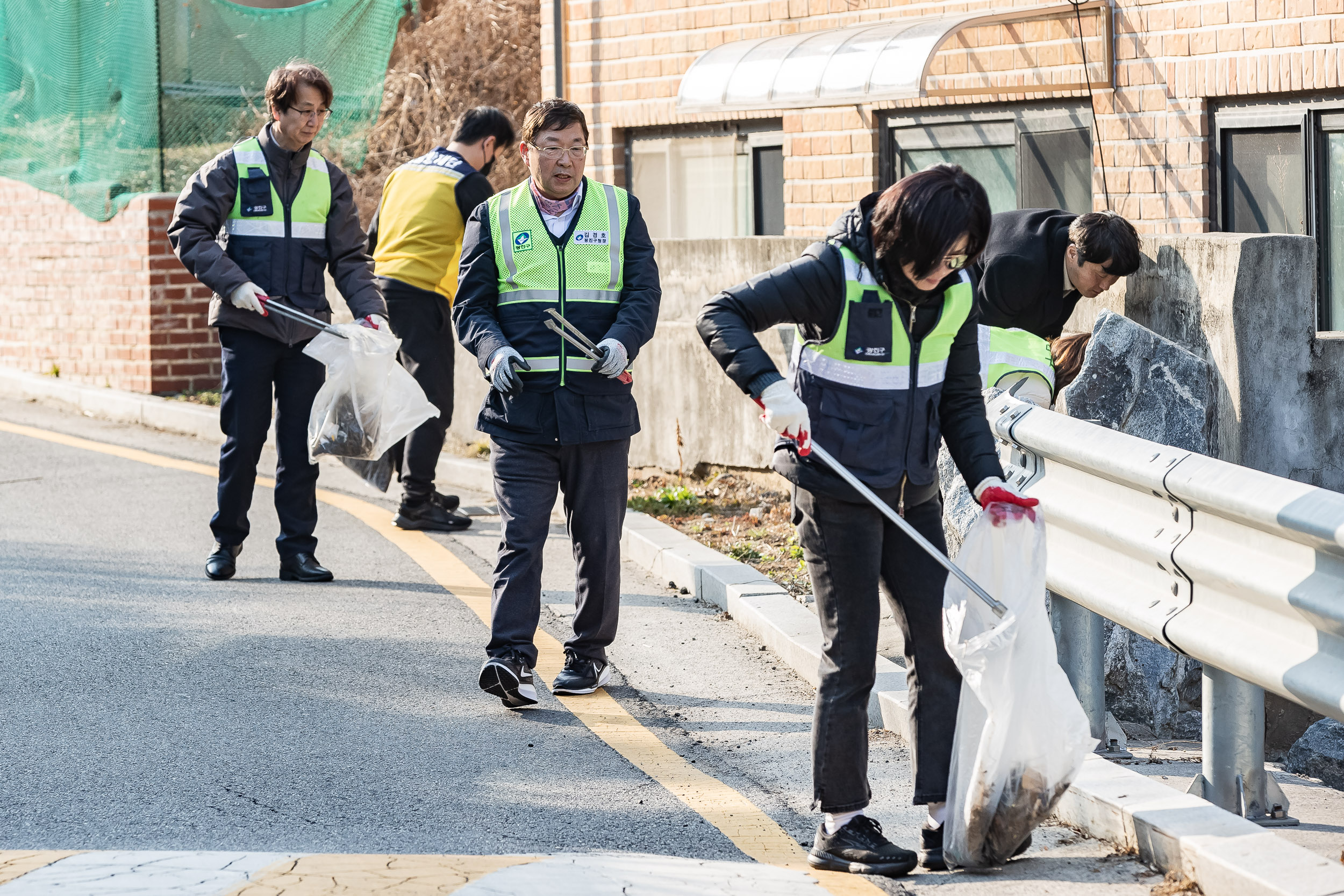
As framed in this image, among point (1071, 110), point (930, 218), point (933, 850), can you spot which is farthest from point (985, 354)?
point (1071, 110)

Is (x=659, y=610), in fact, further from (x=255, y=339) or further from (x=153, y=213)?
(x=153, y=213)

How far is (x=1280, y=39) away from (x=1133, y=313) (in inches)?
109

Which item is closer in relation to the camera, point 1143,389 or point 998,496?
point 998,496

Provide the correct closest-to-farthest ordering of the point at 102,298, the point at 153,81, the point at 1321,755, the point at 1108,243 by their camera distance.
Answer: the point at 1321,755 → the point at 1108,243 → the point at 153,81 → the point at 102,298

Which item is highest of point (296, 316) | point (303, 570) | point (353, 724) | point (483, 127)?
point (483, 127)

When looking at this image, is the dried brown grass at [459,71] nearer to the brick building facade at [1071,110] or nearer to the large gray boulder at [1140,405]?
the brick building facade at [1071,110]

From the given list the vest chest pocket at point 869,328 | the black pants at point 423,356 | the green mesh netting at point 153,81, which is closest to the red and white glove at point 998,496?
the vest chest pocket at point 869,328

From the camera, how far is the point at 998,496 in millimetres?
3764

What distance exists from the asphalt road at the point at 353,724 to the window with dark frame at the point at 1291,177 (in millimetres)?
3731

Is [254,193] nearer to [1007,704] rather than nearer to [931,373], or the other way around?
[931,373]

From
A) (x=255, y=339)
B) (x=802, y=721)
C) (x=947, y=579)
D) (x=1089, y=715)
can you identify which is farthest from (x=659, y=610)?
(x=947, y=579)

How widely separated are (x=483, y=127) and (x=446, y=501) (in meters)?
1.92

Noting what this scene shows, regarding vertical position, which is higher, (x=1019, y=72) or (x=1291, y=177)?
(x=1019, y=72)

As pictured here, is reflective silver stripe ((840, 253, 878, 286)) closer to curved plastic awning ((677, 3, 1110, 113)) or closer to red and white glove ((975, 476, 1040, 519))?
red and white glove ((975, 476, 1040, 519))
